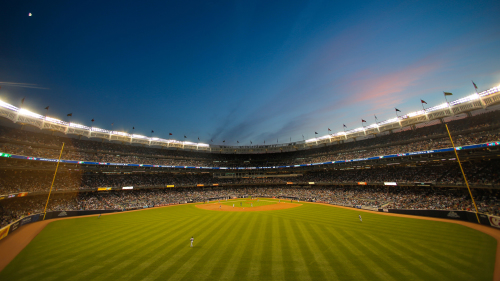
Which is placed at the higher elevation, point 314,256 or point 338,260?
point 314,256

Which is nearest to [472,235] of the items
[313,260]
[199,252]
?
[313,260]

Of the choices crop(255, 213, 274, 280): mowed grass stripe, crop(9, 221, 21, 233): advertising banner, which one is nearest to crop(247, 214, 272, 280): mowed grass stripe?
crop(255, 213, 274, 280): mowed grass stripe

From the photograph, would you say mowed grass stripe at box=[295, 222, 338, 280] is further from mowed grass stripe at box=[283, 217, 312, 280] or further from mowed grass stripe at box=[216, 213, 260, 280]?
mowed grass stripe at box=[216, 213, 260, 280]

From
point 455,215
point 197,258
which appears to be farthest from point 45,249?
point 455,215

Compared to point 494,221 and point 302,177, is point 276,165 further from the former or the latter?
point 494,221

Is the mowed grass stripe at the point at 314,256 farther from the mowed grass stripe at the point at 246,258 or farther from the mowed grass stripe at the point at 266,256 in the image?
the mowed grass stripe at the point at 246,258

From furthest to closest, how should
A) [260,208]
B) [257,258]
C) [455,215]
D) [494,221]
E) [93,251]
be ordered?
[260,208]
[455,215]
[494,221]
[93,251]
[257,258]

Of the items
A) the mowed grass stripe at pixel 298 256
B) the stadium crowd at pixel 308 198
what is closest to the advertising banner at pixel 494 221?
the stadium crowd at pixel 308 198

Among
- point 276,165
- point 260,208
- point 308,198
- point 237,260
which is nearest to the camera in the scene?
point 237,260
